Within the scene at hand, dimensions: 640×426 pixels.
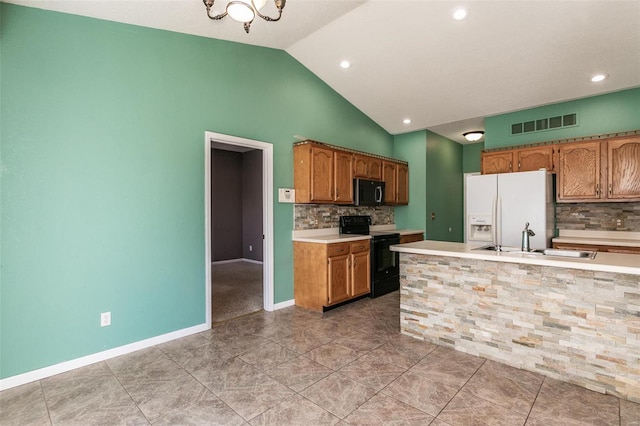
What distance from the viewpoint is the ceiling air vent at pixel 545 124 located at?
447 centimetres

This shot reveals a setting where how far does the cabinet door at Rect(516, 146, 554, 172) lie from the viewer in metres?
4.36

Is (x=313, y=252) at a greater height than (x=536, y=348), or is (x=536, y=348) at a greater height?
(x=313, y=252)

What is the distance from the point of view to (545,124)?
15.3ft

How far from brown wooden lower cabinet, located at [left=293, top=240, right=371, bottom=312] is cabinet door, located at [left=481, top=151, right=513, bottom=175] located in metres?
2.28

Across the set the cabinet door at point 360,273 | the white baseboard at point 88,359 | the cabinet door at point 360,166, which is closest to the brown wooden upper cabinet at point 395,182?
the cabinet door at point 360,166

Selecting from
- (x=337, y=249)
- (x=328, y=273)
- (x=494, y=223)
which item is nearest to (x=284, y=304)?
(x=328, y=273)

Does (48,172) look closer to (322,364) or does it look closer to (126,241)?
(126,241)

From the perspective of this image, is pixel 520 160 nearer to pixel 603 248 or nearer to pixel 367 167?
pixel 603 248

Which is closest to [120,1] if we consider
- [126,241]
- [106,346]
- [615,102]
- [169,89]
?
[169,89]

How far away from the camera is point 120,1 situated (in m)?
2.60

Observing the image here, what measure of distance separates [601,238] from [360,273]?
126 inches

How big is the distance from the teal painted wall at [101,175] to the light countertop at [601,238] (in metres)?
4.40

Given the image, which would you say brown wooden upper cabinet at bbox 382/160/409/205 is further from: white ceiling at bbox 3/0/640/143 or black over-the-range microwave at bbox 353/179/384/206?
white ceiling at bbox 3/0/640/143

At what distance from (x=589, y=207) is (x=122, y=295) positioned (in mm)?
5735
